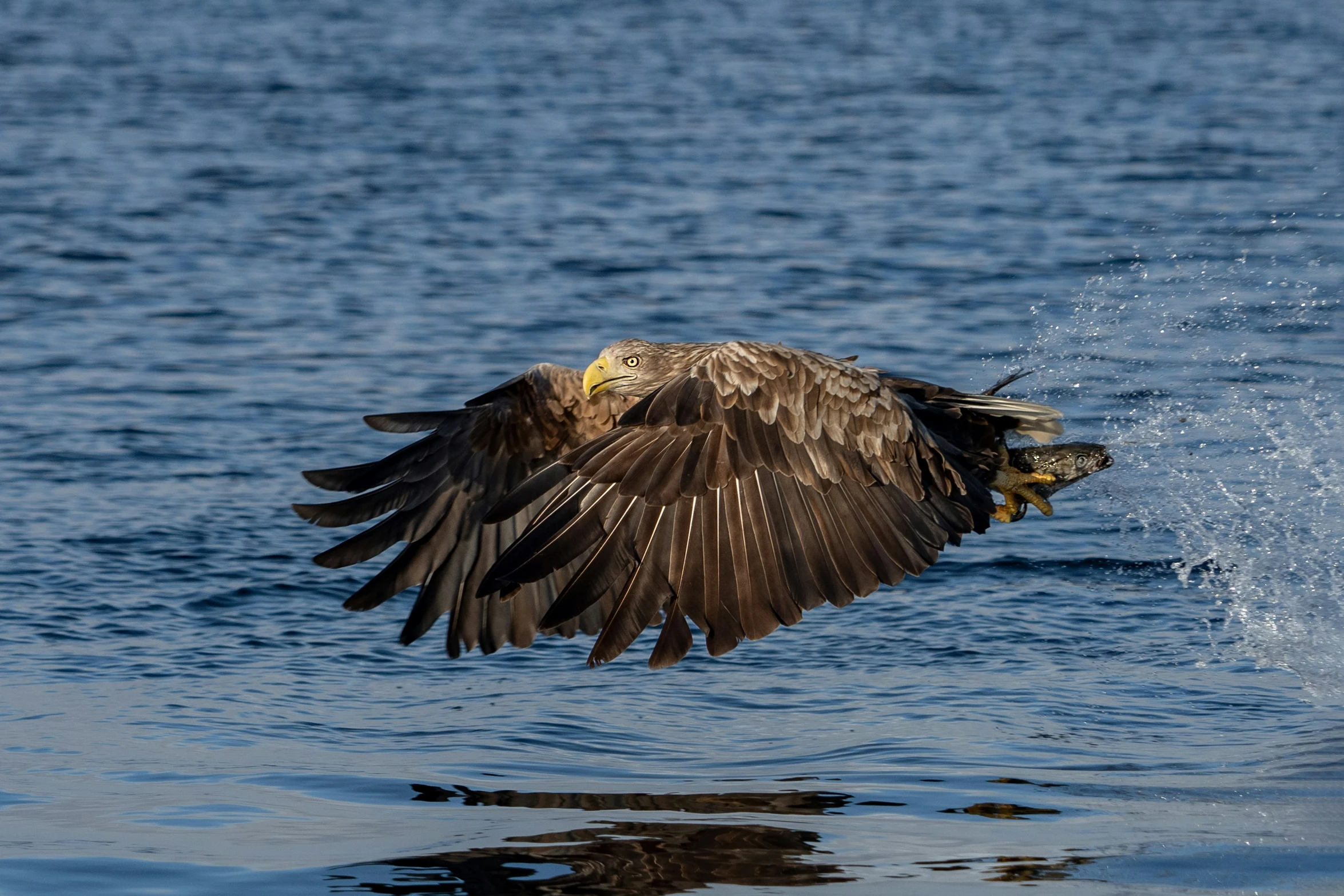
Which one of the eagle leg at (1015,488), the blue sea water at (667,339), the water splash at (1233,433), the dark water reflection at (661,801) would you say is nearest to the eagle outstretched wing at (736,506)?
the dark water reflection at (661,801)

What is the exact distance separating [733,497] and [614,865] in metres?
1.11

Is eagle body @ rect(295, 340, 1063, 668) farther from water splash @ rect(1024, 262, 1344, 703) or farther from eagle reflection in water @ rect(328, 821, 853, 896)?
water splash @ rect(1024, 262, 1344, 703)

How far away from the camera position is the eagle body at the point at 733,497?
4.80 metres

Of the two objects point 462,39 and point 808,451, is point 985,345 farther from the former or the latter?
point 462,39

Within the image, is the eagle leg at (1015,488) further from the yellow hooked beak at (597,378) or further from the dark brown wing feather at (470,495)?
the yellow hooked beak at (597,378)

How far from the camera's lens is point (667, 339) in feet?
33.2

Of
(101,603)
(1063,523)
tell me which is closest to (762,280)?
(1063,523)

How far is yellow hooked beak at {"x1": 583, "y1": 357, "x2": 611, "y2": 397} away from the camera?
5.67 metres

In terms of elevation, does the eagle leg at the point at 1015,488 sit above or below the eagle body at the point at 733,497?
below

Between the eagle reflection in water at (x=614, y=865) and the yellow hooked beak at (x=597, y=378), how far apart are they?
155 centimetres

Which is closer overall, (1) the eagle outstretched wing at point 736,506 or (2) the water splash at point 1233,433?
(1) the eagle outstretched wing at point 736,506

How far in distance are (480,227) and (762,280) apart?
267 cm

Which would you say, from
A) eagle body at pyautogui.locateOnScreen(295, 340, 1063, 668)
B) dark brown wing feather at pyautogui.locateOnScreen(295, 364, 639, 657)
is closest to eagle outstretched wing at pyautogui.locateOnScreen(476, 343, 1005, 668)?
eagle body at pyautogui.locateOnScreen(295, 340, 1063, 668)

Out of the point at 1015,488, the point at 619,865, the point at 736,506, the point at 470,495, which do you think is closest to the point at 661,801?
the point at 619,865
